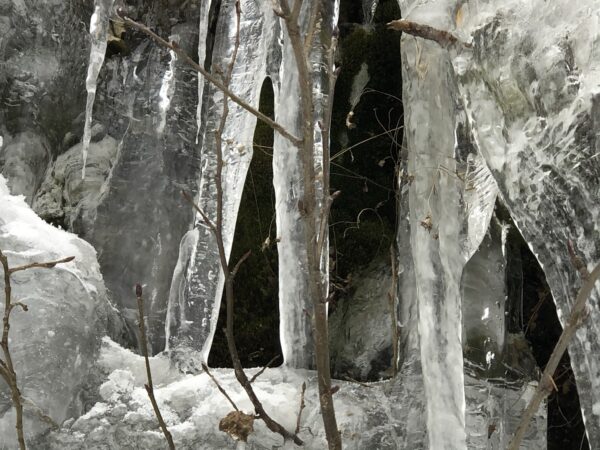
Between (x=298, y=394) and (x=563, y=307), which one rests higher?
(x=563, y=307)

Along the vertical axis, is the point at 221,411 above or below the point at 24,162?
below

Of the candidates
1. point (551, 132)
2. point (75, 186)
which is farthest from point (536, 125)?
point (75, 186)

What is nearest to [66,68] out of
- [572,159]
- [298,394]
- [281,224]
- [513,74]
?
[281,224]

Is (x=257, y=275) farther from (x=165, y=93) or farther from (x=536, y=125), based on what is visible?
(x=536, y=125)

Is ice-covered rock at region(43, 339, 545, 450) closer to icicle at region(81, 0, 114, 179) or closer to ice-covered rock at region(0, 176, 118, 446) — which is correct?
ice-covered rock at region(0, 176, 118, 446)

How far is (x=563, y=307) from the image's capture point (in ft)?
5.04

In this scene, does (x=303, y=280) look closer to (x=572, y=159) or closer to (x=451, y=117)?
(x=451, y=117)

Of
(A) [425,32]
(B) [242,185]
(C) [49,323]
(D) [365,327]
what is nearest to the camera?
(A) [425,32]

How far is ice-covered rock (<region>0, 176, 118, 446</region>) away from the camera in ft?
6.61

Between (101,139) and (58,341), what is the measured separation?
121 cm

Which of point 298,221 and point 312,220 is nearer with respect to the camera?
point 312,220

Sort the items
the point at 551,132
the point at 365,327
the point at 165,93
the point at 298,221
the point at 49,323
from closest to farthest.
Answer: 1. the point at 551,132
2. the point at 49,323
3. the point at 298,221
4. the point at 365,327
5. the point at 165,93

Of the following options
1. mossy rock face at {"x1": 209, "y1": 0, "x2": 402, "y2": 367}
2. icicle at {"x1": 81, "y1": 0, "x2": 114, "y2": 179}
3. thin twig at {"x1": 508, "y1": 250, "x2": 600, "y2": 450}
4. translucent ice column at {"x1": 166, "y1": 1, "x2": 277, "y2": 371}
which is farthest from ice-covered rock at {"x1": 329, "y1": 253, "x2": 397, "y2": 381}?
thin twig at {"x1": 508, "y1": 250, "x2": 600, "y2": 450}

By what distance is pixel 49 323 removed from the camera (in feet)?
6.85
